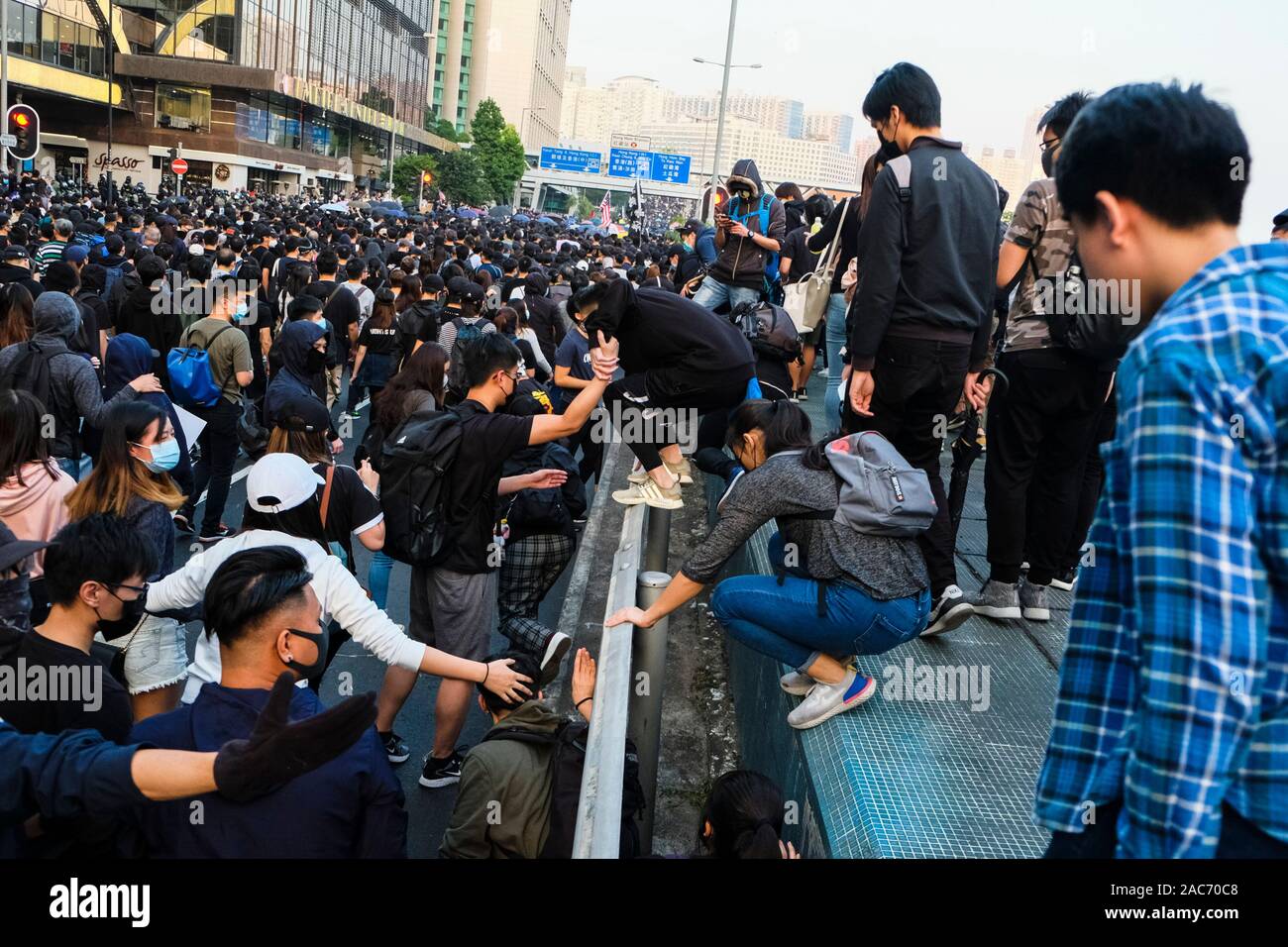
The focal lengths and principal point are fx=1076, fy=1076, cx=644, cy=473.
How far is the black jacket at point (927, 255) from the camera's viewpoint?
156 inches

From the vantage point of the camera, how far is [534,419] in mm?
4543

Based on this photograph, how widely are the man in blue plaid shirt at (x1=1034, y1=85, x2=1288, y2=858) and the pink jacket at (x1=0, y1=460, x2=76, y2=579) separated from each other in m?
4.13

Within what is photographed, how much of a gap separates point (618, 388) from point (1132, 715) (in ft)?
14.9

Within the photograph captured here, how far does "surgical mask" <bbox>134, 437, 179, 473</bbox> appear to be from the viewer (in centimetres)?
452

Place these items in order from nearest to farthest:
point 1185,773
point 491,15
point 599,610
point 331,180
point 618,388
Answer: point 1185,773 → point 618,388 → point 599,610 → point 331,180 → point 491,15

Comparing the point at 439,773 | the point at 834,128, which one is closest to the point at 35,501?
the point at 439,773

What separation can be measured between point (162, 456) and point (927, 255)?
3.28m

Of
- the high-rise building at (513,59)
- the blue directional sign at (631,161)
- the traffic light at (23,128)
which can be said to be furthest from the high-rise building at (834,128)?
the traffic light at (23,128)

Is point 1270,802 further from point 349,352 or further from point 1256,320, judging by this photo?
point 349,352

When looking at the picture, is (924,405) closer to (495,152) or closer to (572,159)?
(572,159)

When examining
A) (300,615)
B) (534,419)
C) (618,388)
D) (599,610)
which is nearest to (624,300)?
(618,388)

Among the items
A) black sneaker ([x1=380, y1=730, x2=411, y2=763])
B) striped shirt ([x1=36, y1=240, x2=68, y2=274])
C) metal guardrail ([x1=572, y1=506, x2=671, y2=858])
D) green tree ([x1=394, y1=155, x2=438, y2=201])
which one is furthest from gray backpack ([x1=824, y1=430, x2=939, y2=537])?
green tree ([x1=394, y1=155, x2=438, y2=201])

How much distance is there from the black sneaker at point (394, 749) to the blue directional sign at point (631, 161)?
56671 mm

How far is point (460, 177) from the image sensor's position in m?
80.8
